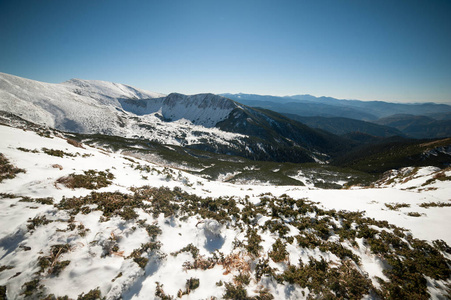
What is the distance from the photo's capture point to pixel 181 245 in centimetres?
862

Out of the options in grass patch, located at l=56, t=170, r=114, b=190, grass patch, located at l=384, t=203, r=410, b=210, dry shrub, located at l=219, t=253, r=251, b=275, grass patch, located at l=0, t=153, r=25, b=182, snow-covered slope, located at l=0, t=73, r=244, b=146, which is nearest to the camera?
dry shrub, located at l=219, t=253, r=251, b=275

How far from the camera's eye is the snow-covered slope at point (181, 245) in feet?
20.4

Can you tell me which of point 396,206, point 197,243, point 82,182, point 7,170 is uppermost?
point 7,170

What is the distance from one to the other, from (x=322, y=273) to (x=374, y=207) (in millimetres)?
10513

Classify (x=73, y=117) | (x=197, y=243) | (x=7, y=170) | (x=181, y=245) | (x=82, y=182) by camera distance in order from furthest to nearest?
1. (x=73, y=117)
2. (x=82, y=182)
3. (x=7, y=170)
4. (x=197, y=243)
5. (x=181, y=245)

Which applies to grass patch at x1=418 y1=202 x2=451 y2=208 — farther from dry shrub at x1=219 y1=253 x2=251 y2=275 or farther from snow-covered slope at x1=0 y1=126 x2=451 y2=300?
dry shrub at x1=219 y1=253 x2=251 y2=275

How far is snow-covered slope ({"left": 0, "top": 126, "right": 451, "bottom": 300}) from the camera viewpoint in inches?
245

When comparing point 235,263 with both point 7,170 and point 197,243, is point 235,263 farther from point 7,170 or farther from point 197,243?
point 7,170

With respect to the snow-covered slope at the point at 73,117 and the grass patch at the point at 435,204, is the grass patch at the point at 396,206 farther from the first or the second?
the snow-covered slope at the point at 73,117

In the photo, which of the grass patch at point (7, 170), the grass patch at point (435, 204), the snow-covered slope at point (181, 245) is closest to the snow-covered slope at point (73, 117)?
the grass patch at point (7, 170)

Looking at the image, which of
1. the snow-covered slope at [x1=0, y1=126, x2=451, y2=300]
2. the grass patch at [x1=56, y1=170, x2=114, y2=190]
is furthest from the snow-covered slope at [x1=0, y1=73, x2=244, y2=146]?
the snow-covered slope at [x1=0, y1=126, x2=451, y2=300]

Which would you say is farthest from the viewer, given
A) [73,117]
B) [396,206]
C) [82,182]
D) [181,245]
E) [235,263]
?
[73,117]

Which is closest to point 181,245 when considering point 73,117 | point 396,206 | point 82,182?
point 82,182

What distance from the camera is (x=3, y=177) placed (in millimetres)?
10492
